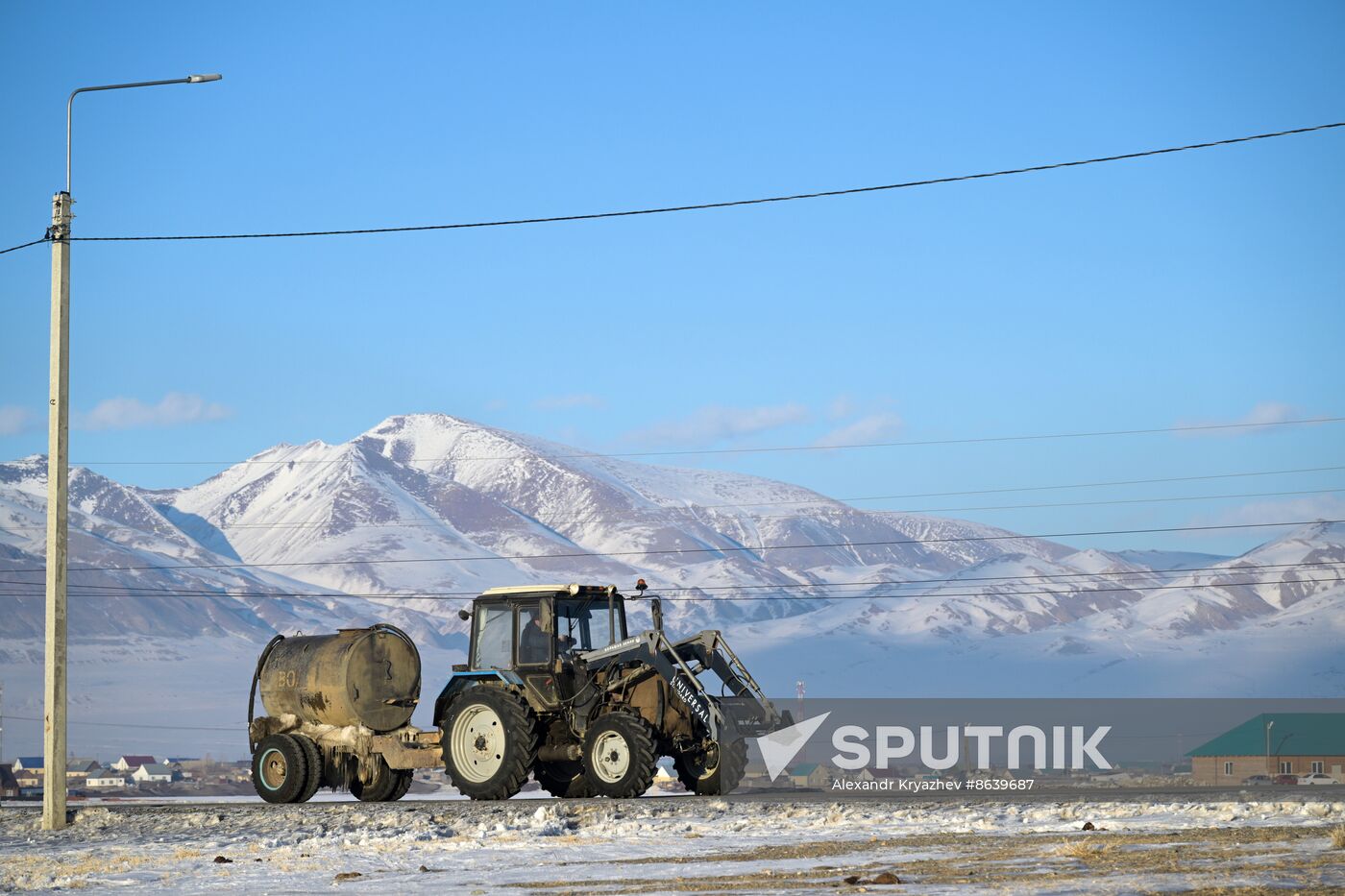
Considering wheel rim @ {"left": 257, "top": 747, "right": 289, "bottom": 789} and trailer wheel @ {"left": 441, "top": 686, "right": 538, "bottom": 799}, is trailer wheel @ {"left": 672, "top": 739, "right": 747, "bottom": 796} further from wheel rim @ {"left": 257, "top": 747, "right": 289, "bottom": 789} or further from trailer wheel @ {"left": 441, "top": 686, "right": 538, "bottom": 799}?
wheel rim @ {"left": 257, "top": 747, "right": 289, "bottom": 789}

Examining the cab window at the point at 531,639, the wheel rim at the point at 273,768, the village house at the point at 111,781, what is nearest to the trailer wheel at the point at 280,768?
the wheel rim at the point at 273,768

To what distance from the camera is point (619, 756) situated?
25688 mm

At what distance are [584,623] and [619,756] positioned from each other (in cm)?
275

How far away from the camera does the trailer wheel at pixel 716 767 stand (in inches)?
1037

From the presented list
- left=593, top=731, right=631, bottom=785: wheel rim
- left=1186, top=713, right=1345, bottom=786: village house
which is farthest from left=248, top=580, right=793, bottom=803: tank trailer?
left=1186, top=713, right=1345, bottom=786: village house

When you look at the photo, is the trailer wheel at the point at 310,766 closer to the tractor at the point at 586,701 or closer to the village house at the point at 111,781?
the tractor at the point at 586,701

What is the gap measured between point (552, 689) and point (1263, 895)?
15.2 m

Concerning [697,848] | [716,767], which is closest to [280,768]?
[716,767]

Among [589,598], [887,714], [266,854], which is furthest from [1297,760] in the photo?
[266,854]

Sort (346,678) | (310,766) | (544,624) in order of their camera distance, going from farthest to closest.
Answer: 1. (310,766)
2. (346,678)
3. (544,624)

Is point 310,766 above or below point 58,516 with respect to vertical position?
below

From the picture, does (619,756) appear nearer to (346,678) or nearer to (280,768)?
(346,678)

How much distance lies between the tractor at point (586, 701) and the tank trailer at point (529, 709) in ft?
0.07

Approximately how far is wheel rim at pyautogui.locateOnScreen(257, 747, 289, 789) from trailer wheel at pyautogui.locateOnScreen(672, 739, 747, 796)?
6.83m
